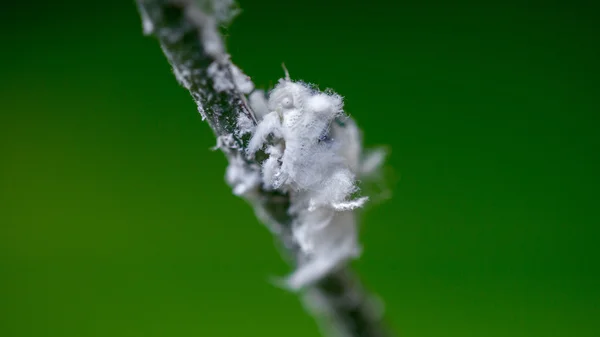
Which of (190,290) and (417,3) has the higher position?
(417,3)

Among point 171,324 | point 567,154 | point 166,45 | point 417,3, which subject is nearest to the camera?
point 166,45

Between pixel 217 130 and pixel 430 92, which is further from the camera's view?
pixel 430 92

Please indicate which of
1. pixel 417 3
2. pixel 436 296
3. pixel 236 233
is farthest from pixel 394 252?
pixel 417 3

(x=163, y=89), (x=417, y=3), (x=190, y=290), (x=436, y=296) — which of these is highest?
(x=163, y=89)

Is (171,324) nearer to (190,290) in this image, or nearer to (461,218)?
(190,290)

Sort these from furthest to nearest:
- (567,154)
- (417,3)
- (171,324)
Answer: (417,3)
(567,154)
(171,324)

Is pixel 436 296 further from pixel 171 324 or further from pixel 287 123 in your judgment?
pixel 287 123
